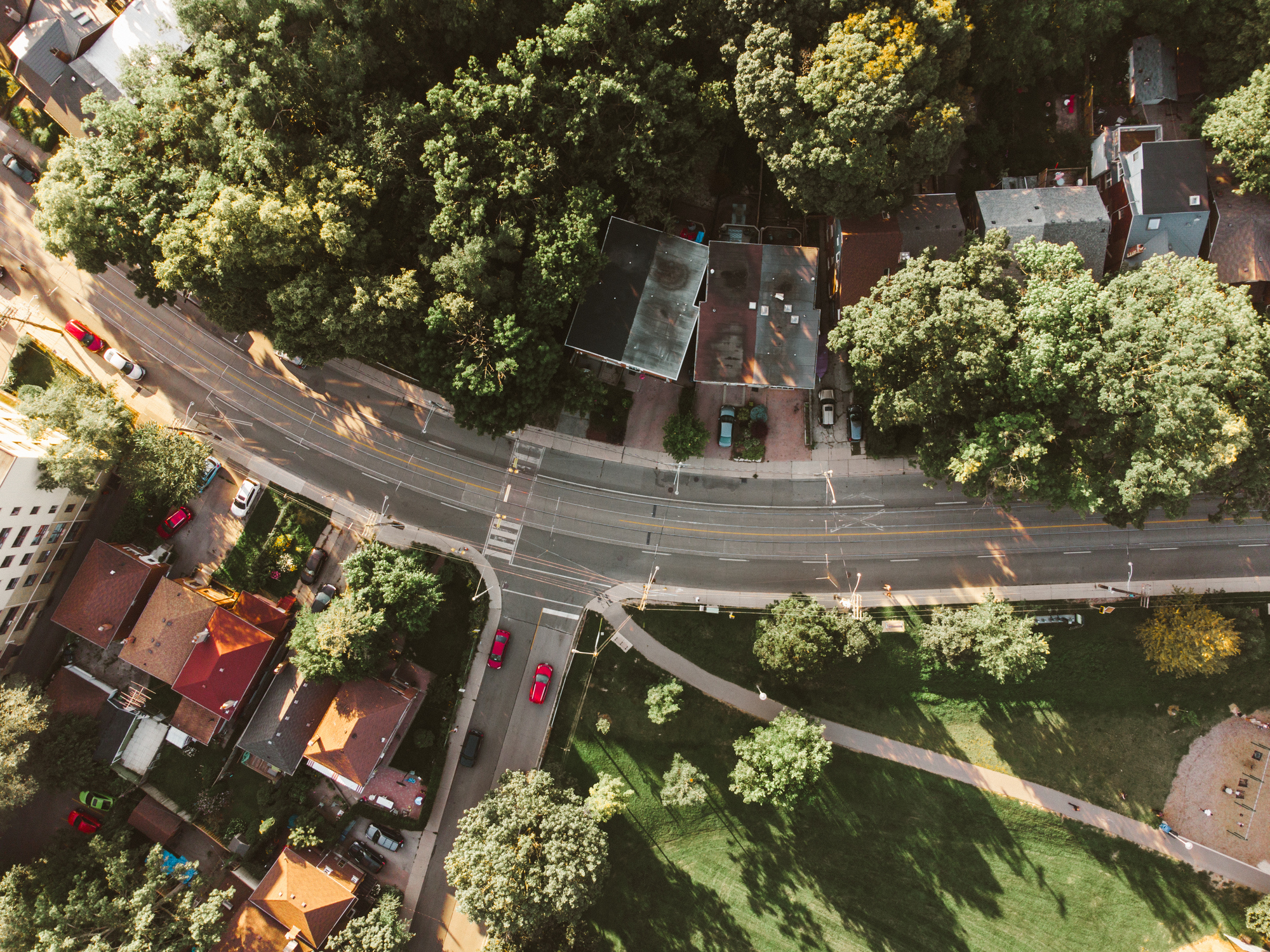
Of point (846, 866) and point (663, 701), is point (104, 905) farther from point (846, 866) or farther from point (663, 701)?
point (846, 866)

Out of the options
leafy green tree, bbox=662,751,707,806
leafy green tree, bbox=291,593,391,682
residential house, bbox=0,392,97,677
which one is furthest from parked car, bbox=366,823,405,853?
residential house, bbox=0,392,97,677

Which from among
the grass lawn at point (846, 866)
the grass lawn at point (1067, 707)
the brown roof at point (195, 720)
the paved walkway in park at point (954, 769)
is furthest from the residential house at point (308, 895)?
the grass lawn at point (1067, 707)

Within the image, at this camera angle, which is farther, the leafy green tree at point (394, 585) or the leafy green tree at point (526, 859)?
the leafy green tree at point (394, 585)

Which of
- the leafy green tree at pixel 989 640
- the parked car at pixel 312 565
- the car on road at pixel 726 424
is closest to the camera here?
the leafy green tree at pixel 989 640

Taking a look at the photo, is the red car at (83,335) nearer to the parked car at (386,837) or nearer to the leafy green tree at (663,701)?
the parked car at (386,837)

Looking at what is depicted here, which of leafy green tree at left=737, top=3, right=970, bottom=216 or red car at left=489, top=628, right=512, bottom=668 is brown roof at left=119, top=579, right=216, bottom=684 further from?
leafy green tree at left=737, top=3, right=970, bottom=216
